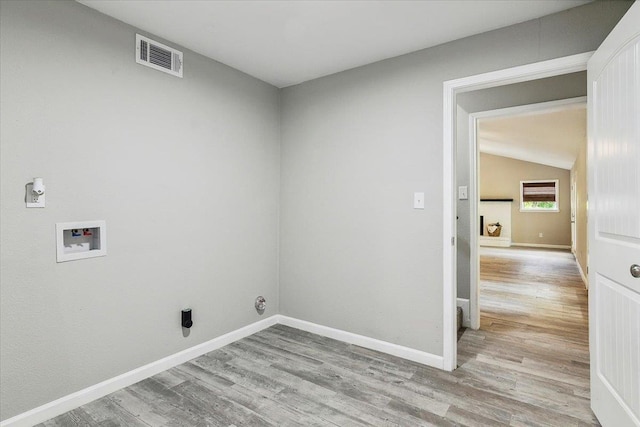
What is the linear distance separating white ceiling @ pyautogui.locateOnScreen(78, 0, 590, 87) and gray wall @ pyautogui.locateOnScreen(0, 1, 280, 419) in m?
0.23

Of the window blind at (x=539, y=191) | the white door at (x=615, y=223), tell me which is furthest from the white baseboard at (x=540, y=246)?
the white door at (x=615, y=223)

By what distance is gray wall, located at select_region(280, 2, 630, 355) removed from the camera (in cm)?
224

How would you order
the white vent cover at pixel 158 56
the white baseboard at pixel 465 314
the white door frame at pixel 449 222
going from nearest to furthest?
the white vent cover at pixel 158 56 → the white door frame at pixel 449 222 → the white baseboard at pixel 465 314

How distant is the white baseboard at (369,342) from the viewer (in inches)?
97.3

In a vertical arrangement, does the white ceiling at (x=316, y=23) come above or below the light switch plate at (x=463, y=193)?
above

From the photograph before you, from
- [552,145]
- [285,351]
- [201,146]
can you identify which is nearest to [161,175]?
[201,146]

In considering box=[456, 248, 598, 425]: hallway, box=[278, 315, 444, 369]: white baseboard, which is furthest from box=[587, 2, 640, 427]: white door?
box=[278, 315, 444, 369]: white baseboard

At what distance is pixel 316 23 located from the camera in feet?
7.06

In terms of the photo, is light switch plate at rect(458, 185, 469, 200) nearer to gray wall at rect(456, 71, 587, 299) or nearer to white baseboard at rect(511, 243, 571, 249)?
gray wall at rect(456, 71, 587, 299)

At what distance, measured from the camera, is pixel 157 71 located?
7.64ft

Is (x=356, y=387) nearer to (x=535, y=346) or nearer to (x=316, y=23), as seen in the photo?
(x=535, y=346)

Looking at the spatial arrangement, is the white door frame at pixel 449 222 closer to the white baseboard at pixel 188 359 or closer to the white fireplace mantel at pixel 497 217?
the white baseboard at pixel 188 359

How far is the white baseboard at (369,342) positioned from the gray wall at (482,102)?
106cm

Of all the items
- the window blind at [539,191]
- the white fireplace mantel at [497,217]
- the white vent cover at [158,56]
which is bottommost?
the white fireplace mantel at [497,217]
